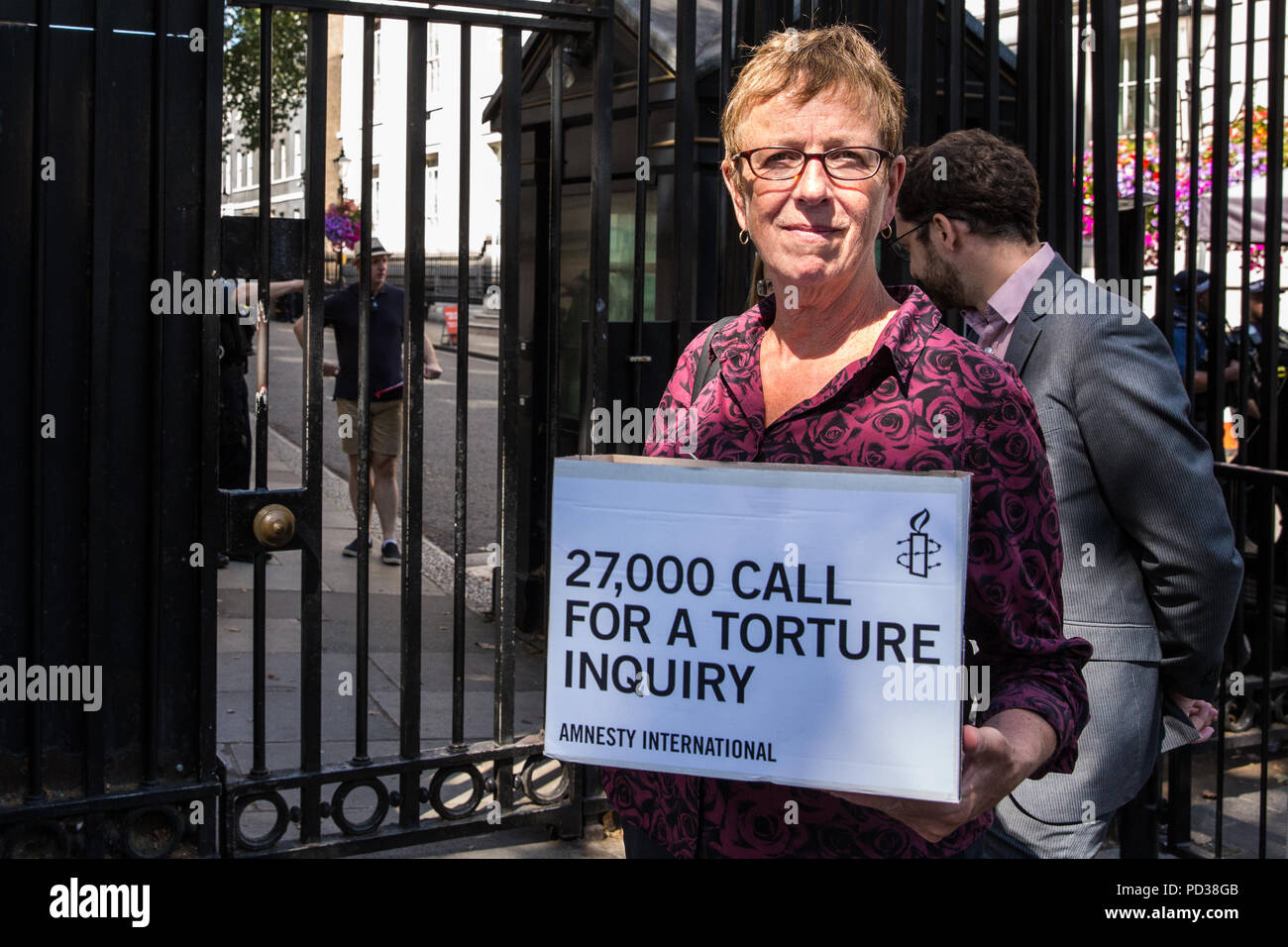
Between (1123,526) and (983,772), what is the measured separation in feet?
3.93

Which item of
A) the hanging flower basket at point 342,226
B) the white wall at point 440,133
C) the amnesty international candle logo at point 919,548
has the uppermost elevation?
the white wall at point 440,133

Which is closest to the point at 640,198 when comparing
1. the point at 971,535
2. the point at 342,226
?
the point at 971,535

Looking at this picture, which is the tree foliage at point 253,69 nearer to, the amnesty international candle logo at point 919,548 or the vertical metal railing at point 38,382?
the vertical metal railing at point 38,382

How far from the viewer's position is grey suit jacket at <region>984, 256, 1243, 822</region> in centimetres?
279

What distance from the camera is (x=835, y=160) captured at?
2.04 metres

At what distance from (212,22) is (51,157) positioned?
0.57m

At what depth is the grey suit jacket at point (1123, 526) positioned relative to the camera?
279 centimetres

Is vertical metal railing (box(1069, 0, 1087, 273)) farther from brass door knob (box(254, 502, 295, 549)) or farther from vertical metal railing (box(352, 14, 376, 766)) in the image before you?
brass door knob (box(254, 502, 295, 549))

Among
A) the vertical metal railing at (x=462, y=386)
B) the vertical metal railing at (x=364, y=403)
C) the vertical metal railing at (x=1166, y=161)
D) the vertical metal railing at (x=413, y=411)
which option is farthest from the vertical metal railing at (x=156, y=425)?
the vertical metal railing at (x=1166, y=161)

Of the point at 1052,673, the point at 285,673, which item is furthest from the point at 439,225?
the point at 1052,673

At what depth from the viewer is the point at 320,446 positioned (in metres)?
4.08
